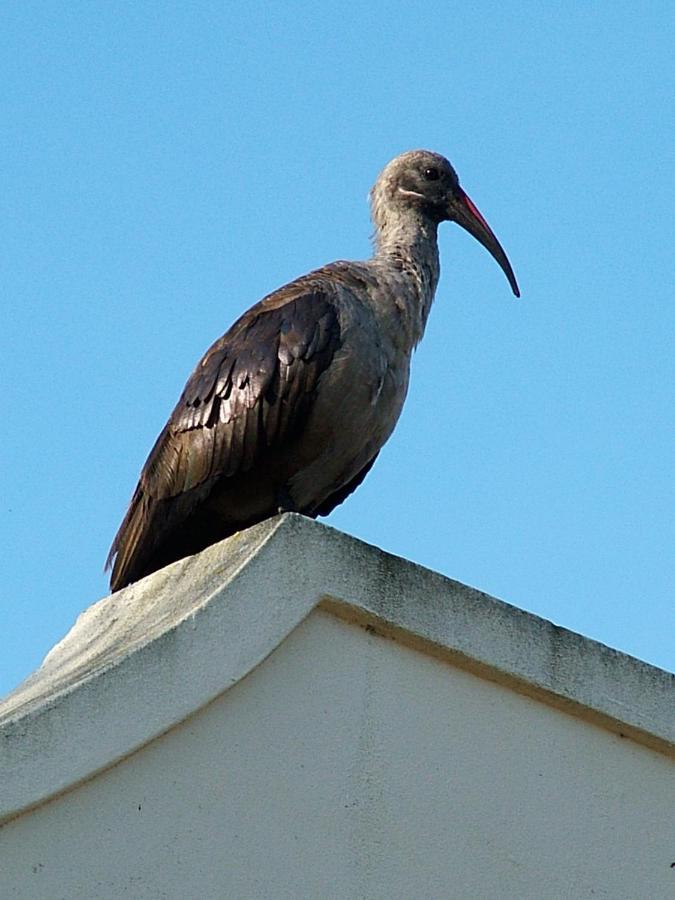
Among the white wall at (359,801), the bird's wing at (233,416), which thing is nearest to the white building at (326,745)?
the white wall at (359,801)

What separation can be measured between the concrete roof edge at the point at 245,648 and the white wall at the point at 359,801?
0.22ft

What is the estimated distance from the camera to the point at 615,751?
6133 millimetres

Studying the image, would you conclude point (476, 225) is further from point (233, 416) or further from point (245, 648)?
point (245, 648)

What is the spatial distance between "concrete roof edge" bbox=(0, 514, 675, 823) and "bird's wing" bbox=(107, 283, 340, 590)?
1641 mm

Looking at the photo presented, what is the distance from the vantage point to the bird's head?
30.5 feet

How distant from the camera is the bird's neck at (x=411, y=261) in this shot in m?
8.31

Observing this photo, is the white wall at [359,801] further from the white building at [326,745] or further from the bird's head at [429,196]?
the bird's head at [429,196]

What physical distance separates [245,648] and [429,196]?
454cm

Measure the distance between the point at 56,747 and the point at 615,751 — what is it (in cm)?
215

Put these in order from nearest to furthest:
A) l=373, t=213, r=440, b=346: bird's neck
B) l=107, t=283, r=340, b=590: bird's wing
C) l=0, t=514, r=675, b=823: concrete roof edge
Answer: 1. l=0, t=514, r=675, b=823: concrete roof edge
2. l=107, t=283, r=340, b=590: bird's wing
3. l=373, t=213, r=440, b=346: bird's neck

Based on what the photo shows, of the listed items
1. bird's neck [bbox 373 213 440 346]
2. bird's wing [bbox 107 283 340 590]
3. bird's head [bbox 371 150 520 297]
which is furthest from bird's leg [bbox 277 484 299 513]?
bird's head [bbox 371 150 520 297]

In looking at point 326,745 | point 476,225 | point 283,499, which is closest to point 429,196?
point 476,225

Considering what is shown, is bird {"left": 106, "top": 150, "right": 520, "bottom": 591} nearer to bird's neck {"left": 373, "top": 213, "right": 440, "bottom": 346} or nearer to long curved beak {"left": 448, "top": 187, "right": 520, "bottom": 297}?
bird's neck {"left": 373, "top": 213, "right": 440, "bottom": 346}

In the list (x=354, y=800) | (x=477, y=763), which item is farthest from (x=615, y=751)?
(x=354, y=800)
